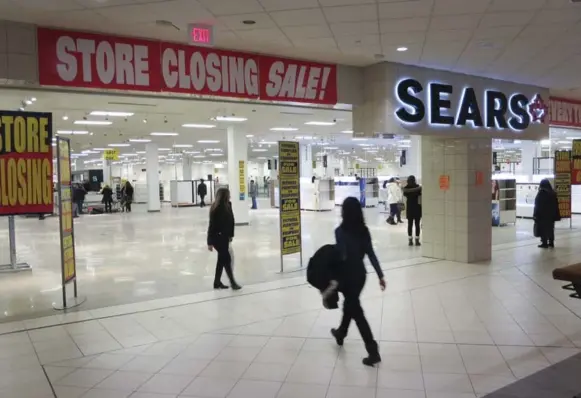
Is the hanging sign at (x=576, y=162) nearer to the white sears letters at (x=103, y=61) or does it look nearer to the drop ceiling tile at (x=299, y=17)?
the drop ceiling tile at (x=299, y=17)

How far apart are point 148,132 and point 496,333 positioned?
50.5ft

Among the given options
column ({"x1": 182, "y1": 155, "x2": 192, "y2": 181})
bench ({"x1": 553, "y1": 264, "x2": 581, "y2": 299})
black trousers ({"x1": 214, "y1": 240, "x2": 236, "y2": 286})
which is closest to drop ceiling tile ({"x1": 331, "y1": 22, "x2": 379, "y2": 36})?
black trousers ({"x1": 214, "y1": 240, "x2": 236, "y2": 286})

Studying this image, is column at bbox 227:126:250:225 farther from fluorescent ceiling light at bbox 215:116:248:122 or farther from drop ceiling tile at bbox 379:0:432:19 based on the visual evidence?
drop ceiling tile at bbox 379:0:432:19

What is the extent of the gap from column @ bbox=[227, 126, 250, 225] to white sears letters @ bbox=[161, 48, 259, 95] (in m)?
9.51

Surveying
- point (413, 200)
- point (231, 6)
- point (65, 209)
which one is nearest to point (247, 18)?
point (231, 6)

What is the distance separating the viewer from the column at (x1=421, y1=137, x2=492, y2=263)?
8414 millimetres

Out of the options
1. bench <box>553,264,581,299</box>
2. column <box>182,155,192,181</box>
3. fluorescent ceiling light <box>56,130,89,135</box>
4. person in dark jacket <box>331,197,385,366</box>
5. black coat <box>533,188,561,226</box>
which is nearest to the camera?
bench <box>553,264,581,299</box>

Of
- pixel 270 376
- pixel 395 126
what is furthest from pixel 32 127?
pixel 395 126

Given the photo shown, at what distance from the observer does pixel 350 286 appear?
4.00 meters

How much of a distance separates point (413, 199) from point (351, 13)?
20.4ft

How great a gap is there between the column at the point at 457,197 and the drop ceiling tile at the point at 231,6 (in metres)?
4.86

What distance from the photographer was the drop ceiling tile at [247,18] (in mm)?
5195

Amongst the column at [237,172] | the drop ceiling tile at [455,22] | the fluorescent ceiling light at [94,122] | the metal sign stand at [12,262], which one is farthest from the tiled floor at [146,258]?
the drop ceiling tile at [455,22]

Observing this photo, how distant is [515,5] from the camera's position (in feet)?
16.3
